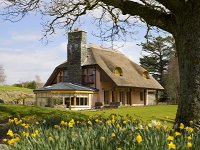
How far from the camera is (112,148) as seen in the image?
4305mm

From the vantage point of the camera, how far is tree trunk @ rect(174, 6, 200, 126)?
7.52 m

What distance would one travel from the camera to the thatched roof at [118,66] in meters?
42.4

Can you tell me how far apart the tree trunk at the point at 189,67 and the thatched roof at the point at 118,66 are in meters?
32.8

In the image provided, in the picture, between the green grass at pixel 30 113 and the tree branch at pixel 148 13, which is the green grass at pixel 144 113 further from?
the tree branch at pixel 148 13

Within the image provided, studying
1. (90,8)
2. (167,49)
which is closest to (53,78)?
(167,49)

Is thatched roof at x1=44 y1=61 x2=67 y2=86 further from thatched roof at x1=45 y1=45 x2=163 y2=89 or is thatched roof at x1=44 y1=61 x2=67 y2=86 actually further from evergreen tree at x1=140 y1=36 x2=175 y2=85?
evergreen tree at x1=140 y1=36 x2=175 y2=85

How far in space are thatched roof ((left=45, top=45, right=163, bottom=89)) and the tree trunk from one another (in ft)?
107

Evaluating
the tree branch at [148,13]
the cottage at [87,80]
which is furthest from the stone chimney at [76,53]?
the tree branch at [148,13]

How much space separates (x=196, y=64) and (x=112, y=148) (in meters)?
4.03

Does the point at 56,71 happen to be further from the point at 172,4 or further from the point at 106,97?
the point at 172,4

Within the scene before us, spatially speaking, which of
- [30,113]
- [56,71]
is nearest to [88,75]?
[56,71]

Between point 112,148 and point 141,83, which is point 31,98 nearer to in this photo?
point 141,83

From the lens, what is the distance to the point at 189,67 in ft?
25.2

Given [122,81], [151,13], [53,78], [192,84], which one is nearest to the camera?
[192,84]
